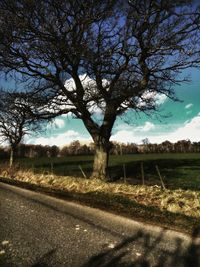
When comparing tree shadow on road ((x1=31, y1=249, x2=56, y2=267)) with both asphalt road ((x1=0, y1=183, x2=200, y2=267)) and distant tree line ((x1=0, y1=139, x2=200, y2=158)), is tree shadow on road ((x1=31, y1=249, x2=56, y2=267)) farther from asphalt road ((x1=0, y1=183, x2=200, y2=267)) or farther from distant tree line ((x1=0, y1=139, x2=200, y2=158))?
distant tree line ((x1=0, y1=139, x2=200, y2=158))

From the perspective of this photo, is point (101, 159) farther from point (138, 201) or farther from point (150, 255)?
point (150, 255)

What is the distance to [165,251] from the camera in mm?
4973

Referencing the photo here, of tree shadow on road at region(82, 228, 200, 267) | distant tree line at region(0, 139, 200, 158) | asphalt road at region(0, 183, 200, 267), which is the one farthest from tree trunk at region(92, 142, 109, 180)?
distant tree line at region(0, 139, 200, 158)

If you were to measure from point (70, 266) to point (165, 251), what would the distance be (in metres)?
1.46

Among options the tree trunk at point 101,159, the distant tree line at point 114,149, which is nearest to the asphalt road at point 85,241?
the tree trunk at point 101,159

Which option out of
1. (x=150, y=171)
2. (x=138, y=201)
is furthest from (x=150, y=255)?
(x=150, y=171)

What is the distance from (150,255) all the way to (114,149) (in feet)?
213

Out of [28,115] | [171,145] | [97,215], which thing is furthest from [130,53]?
[171,145]

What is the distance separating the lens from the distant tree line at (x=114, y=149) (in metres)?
67.4

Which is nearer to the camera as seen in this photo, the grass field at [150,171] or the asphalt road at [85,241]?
the asphalt road at [85,241]

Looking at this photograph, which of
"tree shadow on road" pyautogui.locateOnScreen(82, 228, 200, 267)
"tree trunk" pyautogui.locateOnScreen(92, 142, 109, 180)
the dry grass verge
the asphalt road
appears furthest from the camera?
"tree trunk" pyautogui.locateOnScreen(92, 142, 109, 180)

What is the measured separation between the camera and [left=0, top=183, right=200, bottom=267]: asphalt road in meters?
4.78

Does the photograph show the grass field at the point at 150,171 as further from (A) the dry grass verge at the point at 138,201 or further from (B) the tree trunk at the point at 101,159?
(A) the dry grass verge at the point at 138,201

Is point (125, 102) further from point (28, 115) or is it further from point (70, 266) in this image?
point (70, 266)
